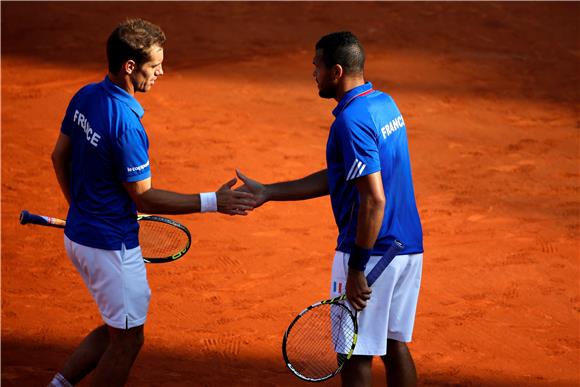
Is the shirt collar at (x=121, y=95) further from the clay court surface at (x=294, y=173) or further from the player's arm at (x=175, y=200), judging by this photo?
the clay court surface at (x=294, y=173)

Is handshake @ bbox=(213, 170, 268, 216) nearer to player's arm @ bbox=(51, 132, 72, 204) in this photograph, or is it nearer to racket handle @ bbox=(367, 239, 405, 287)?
player's arm @ bbox=(51, 132, 72, 204)

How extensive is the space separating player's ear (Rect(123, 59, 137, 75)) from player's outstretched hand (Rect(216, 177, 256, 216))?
84cm

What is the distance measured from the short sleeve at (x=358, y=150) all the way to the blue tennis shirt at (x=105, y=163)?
1025 millimetres

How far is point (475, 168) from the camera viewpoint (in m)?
9.87

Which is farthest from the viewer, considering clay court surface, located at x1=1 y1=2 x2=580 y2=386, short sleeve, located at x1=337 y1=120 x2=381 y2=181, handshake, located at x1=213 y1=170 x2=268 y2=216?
clay court surface, located at x1=1 y1=2 x2=580 y2=386

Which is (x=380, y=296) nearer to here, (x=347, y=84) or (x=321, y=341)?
(x=321, y=341)

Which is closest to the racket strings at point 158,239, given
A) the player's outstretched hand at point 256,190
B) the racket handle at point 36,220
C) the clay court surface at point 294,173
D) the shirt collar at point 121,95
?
the racket handle at point 36,220

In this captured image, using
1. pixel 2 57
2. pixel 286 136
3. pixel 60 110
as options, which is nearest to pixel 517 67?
pixel 286 136

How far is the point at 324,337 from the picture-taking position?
16.3 ft

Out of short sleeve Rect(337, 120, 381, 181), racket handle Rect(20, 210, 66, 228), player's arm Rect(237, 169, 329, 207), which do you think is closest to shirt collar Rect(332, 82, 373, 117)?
short sleeve Rect(337, 120, 381, 181)

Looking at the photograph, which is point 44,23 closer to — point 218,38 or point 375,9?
point 218,38

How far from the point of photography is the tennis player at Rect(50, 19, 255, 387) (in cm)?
461

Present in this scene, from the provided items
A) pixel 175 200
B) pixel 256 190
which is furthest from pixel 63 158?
pixel 256 190

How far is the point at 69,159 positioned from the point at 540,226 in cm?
505
